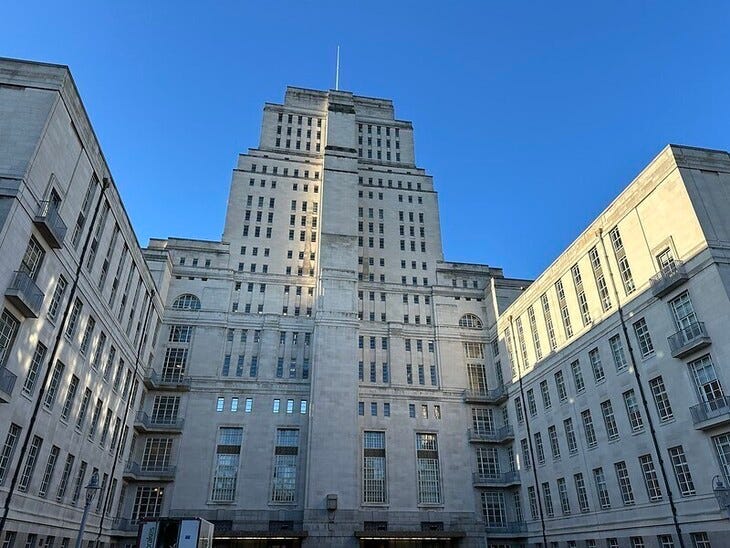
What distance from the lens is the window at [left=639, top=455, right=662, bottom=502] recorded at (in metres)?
33.7

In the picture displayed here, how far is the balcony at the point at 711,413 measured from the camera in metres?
28.5

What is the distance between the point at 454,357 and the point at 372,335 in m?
9.60

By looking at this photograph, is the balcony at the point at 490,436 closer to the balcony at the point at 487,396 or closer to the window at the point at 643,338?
the balcony at the point at 487,396

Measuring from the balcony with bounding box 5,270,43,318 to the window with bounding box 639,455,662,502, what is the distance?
37.7m

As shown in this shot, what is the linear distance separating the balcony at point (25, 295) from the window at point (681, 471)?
37480 millimetres

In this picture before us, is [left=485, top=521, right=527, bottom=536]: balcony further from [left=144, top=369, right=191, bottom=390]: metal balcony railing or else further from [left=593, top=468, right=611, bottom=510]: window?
[left=144, top=369, right=191, bottom=390]: metal balcony railing

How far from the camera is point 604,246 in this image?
41406 millimetres

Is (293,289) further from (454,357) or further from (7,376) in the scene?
(7,376)

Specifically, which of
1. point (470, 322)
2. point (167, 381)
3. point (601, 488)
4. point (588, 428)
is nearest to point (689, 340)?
point (588, 428)

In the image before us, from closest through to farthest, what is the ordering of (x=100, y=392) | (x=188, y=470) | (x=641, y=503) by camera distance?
(x=641, y=503)
(x=100, y=392)
(x=188, y=470)

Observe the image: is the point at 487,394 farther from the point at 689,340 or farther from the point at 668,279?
the point at 689,340

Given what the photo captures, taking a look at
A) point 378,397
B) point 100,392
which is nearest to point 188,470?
point 100,392

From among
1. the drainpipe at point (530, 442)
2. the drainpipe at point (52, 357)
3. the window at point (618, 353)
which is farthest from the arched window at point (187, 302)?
the window at point (618, 353)

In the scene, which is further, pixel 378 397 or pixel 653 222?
pixel 378 397
